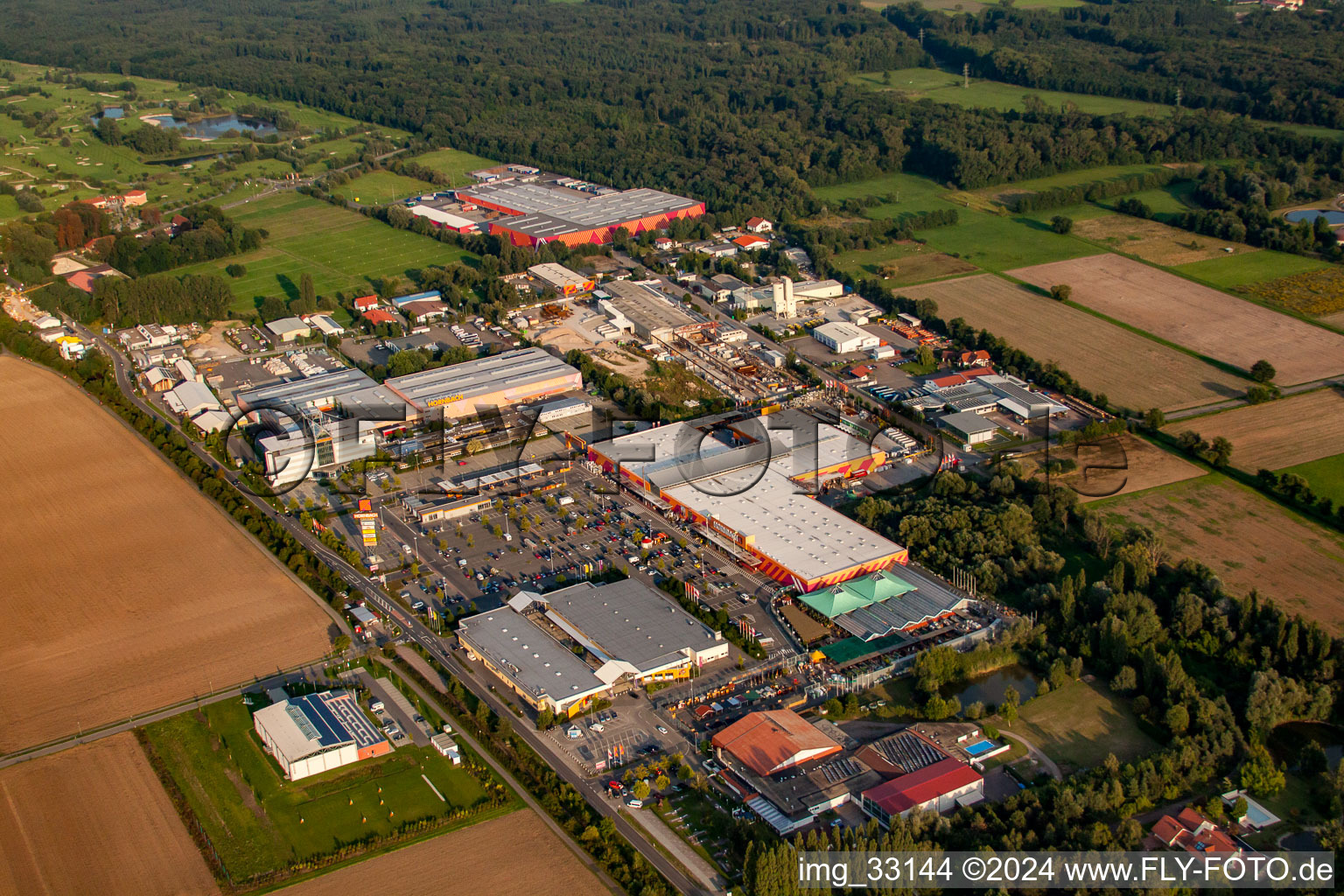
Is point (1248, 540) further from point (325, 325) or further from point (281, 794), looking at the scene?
point (325, 325)

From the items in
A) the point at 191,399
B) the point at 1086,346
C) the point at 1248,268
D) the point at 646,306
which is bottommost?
the point at 1086,346

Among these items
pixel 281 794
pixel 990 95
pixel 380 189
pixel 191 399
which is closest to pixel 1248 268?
pixel 990 95

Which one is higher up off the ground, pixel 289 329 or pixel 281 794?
pixel 289 329

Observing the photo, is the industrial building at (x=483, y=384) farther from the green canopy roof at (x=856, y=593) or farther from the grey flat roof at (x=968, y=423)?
the green canopy roof at (x=856, y=593)

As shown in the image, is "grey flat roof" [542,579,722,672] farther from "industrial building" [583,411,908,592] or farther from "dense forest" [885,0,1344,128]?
"dense forest" [885,0,1344,128]

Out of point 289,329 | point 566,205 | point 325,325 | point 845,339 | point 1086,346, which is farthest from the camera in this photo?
point 566,205

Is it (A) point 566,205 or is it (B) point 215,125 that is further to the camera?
(B) point 215,125

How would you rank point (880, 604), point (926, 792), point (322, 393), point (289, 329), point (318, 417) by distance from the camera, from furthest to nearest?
point (289, 329) → point (322, 393) → point (318, 417) → point (880, 604) → point (926, 792)
